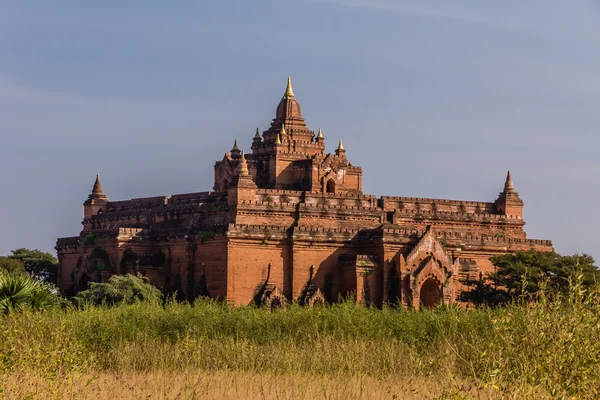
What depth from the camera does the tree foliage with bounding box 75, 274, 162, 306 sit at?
45812 mm

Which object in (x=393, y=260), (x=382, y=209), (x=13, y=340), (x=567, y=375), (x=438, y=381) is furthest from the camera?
(x=382, y=209)

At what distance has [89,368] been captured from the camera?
2522 centimetres

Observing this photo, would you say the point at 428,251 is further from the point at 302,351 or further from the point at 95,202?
the point at 302,351

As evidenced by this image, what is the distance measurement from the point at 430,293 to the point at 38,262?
87.8ft

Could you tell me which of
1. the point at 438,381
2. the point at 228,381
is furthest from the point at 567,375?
the point at 228,381

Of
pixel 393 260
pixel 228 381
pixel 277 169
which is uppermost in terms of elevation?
pixel 277 169

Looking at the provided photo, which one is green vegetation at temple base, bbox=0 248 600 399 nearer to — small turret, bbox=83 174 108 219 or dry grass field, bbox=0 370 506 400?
dry grass field, bbox=0 370 506 400

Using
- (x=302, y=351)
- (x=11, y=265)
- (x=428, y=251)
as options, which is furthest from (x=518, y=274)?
(x=11, y=265)

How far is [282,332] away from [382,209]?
21.9 metres

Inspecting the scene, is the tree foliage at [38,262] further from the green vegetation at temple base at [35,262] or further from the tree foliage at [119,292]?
Answer: the tree foliage at [119,292]

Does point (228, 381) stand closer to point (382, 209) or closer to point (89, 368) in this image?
point (89, 368)

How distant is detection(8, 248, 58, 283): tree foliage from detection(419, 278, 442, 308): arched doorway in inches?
933

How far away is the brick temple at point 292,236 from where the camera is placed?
158ft

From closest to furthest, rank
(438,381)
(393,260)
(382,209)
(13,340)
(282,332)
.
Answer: (438,381), (13,340), (282,332), (393,260), (382,209)
